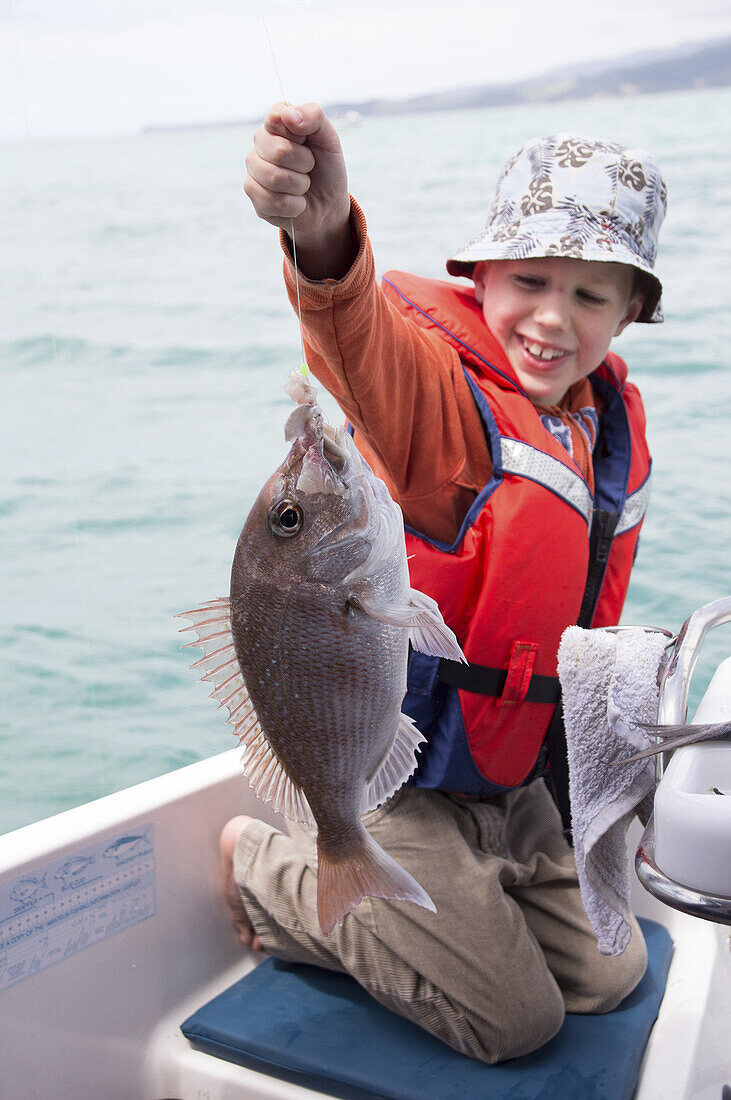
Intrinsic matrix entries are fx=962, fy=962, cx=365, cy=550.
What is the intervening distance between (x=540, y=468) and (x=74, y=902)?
1.39m

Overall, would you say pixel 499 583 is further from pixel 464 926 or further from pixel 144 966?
pixel 144 966

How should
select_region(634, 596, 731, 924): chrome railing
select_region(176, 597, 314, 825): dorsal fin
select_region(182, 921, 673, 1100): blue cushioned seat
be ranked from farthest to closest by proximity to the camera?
select_region(182, 921, 673, 1100): blue cushioned seat
select_region(176, 597, 314, 825): dorsal fin
select_region(634, 596, 731, 924): chrome railing

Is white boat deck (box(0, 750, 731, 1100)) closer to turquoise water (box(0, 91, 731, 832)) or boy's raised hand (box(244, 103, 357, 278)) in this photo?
boy's raised hand (box(244, 103, 357, 278))

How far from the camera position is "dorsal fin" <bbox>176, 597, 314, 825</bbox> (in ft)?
4.04

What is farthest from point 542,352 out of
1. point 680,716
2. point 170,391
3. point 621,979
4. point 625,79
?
point 625,79

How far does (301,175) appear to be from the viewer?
1.29 m

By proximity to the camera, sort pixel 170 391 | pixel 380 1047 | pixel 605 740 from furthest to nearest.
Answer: pixel 170 391 → pixel 380 1047 → pixel 605 740

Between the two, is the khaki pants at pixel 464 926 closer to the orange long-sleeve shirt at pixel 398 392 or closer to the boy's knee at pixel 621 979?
the boy's knee at pixel 621 979

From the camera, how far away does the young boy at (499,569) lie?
2.00m

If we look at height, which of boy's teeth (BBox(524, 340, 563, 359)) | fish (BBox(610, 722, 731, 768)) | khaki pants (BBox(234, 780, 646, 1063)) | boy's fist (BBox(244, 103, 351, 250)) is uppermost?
boy's fist (BBox(244, 103, 351, 250))

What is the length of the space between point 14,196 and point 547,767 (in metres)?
13.7

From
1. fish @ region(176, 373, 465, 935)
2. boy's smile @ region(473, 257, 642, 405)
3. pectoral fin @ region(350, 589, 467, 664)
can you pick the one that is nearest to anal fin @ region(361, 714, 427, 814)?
fish @ region(176, 373, 465, 935)

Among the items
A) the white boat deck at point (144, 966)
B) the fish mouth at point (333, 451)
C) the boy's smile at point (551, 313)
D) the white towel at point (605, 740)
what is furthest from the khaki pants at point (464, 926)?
the fish mouth at point (333, 451)

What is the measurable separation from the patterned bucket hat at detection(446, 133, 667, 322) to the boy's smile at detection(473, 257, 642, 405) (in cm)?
8
